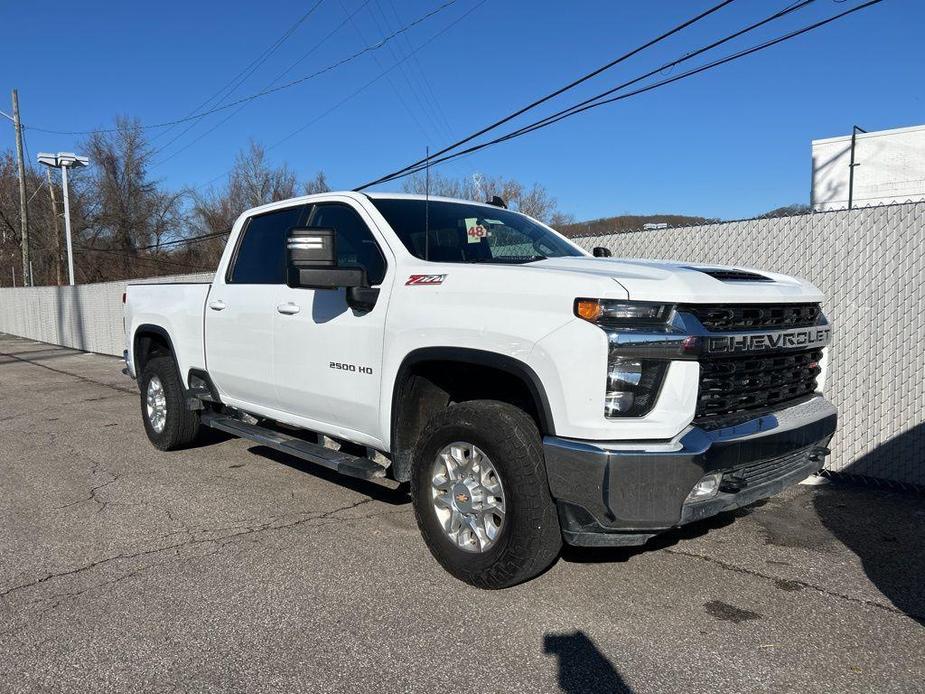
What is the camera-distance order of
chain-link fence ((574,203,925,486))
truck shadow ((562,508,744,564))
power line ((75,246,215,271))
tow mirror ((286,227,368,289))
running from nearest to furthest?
tow mirror ((286,227,368,289))
truck shadow ((562,508,744,564))
chain-link fence ((574,203,925,486))
power line ((75,246,215,271))

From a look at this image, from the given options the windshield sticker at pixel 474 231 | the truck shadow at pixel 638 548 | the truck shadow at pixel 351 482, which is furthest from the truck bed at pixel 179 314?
the truck shadow at pixel 638 548

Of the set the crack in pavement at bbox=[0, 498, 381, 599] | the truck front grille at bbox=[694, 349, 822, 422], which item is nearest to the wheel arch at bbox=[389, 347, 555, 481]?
the truck front grille at bbox=[694, 349, 822, 422]

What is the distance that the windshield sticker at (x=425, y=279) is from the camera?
367 cm

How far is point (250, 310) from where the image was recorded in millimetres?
5102

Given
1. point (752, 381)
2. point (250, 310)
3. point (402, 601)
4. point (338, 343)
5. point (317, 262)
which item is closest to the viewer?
point (752, 381)

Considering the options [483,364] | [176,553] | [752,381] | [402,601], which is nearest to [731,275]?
[752,381]

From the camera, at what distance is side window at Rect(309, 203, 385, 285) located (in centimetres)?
421

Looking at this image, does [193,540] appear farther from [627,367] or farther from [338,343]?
[627,367]

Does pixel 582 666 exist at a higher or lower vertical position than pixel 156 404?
lower

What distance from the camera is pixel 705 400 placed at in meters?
3.08

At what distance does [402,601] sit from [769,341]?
2.15 m

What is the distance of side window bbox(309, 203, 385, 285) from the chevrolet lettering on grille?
192 cm

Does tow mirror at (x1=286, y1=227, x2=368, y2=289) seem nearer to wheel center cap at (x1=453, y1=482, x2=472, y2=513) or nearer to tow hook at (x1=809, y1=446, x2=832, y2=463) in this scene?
wheel center cap at (x1=453, y1=482, x2=472, y2=513)

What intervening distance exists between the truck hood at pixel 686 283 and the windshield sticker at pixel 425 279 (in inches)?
19.8
